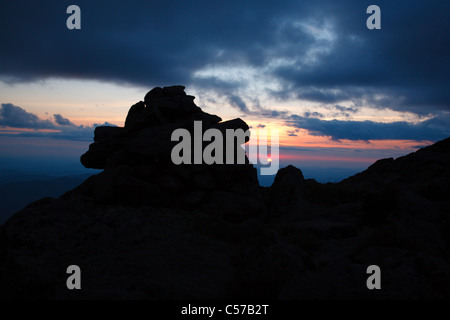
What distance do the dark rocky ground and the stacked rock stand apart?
0.07 m

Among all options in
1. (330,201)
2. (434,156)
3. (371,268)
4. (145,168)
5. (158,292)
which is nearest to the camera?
(158,292)

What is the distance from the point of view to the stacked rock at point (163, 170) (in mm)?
15961

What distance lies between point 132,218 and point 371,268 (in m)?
9.85

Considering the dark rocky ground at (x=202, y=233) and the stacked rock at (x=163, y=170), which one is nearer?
the dark rocky ground at (x=202, y=233)

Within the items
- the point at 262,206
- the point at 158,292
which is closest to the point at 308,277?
the point at 158,292

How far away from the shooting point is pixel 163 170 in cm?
1731

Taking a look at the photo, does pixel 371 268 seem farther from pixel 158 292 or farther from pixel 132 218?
pixel 132 218

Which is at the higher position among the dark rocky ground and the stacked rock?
the stacked rock

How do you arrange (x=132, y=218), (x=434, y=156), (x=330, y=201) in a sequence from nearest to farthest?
(x=132, y=218)
(x=330, y=201)
(x=434, y=156)

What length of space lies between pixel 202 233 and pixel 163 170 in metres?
5.18

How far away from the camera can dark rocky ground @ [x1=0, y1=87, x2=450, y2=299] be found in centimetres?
830

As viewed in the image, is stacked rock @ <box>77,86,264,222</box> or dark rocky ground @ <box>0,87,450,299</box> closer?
dark rocky ground @ <box>0,87,450,299</box>

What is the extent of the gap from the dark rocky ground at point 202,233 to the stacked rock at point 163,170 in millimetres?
69

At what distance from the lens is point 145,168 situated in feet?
56.0
